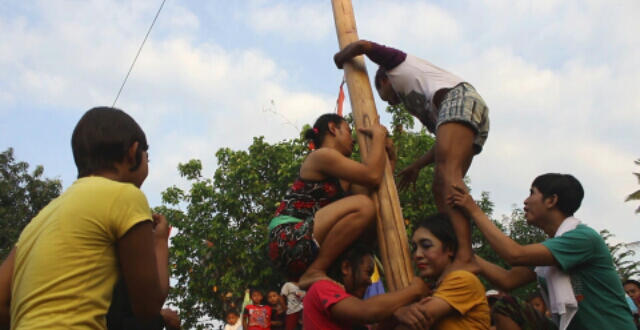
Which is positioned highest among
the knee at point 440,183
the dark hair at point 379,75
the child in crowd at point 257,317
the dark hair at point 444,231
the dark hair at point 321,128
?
the dark hair at point 379,75

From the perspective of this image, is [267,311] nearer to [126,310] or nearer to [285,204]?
[285,204]

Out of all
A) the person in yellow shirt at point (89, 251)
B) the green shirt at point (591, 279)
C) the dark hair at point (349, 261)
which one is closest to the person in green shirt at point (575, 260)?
the green shirt at point (591, 279)

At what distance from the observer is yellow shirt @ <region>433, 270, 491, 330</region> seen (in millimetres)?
2908

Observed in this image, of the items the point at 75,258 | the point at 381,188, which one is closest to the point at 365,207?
the point at 381,188

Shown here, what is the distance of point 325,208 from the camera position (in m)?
3.36

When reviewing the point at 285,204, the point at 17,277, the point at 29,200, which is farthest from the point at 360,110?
the point at 29,200

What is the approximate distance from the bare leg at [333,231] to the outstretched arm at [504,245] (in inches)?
22.0

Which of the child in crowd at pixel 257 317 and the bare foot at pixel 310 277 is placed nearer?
the bare foot at pixel 310 277

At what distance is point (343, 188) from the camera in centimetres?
371

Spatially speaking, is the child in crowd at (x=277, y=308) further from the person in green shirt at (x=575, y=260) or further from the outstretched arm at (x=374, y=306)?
the outstretched arm at (x=374, y=306)

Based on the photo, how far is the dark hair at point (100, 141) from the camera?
Result: 2.23 metres

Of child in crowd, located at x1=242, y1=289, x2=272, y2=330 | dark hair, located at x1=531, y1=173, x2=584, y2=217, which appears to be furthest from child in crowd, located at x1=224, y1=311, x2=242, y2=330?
dark hair, located at x1=531, y1=173, x2=584, y2=217

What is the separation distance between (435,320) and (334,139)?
1.47 meters

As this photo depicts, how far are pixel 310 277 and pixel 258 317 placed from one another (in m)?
5.89
